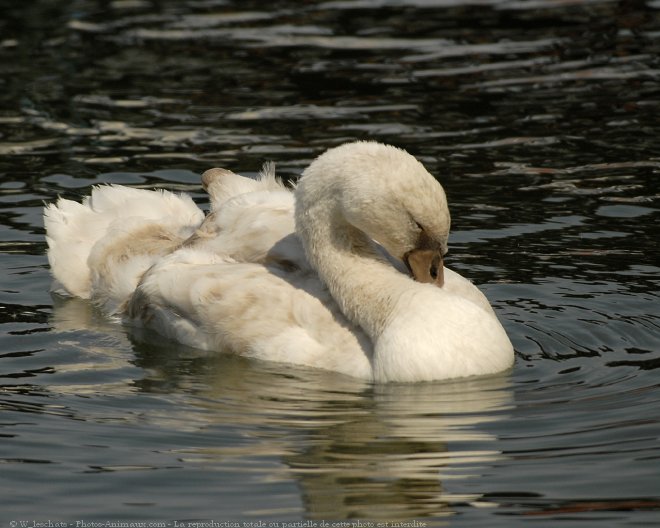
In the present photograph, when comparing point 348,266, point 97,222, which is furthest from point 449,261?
point 97,222

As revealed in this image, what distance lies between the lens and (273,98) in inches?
651

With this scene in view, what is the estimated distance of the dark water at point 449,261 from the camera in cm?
747

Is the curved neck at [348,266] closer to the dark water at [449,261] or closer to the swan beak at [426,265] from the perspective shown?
the swan beak at [426,265]

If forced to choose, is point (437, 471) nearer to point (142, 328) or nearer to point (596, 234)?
point (142, 328)

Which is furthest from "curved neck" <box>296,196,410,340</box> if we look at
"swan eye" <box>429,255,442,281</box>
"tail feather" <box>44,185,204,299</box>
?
"tail feather" <box>44,185,204,299</box>

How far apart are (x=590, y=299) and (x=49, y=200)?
5.16 meters

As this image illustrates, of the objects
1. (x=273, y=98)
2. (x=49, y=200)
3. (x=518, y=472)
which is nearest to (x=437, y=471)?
(x=518, y=472)

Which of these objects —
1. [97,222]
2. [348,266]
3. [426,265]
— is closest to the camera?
[426,265]

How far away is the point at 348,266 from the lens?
9562mm

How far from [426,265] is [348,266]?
505 mm

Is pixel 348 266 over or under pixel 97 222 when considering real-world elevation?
over

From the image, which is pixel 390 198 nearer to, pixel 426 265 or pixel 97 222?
pixel 426 265

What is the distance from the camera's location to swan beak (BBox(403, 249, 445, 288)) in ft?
30.6

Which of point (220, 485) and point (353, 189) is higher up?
point (353, 189)
